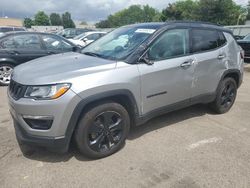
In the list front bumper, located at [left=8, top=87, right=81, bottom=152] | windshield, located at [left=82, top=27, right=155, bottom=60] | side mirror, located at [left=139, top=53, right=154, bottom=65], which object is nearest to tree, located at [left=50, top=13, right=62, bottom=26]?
windshield, located at [left=82, top=27, right=155, bottom=60]

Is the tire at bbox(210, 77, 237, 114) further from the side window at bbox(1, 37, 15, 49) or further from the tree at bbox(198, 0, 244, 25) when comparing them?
the tree at bbox(198, 0, 244, 25)

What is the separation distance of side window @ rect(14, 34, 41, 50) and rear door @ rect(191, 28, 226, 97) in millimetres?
4883

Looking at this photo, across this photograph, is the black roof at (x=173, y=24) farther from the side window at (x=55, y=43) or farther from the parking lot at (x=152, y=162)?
the side window at (x=55, y=43)

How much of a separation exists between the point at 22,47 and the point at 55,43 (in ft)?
3.09

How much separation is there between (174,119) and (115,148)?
5.30ft

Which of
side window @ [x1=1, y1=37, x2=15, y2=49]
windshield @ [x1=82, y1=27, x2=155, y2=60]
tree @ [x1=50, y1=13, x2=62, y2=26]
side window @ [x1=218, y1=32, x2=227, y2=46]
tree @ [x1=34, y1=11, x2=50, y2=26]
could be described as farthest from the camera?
tree @ [x1=50, y1=13, x2=62, y2=26]

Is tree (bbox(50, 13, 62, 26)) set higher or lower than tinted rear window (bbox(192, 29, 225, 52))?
higher

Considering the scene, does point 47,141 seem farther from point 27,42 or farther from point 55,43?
point 55,43

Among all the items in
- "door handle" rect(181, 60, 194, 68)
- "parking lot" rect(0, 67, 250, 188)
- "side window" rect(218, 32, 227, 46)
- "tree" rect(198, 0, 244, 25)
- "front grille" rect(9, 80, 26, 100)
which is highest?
"tree" rect(198, 0, 244, 25)

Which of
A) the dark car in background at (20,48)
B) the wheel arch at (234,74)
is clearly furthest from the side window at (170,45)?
the dark car in background at (20,48)

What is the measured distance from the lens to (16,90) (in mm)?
3209

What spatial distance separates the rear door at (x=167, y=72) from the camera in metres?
3.61

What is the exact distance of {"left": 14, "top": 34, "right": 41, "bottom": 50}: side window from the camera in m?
7.36

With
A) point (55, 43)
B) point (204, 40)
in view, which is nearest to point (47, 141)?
point (204, 40)
